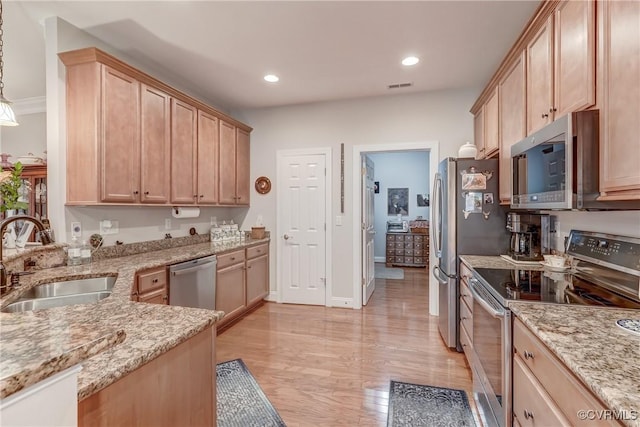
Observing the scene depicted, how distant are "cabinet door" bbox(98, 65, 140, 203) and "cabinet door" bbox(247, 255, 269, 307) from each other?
1.65m

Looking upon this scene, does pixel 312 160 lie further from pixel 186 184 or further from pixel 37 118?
pixel 37 118

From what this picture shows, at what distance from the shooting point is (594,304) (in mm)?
1397

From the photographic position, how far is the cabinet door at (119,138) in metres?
2.34

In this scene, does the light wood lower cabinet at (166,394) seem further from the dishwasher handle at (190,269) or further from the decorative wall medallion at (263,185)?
the decorative wall medallion at (263,185)

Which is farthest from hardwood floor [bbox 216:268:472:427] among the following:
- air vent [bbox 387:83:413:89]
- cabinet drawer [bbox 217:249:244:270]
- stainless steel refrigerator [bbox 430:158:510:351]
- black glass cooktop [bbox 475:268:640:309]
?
air vent [bbox 387:83:413:89]

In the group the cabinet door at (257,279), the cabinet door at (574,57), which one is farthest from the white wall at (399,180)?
the cabinet door at (574,57)

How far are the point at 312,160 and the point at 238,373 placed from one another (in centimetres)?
268

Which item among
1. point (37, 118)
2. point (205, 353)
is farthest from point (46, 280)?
point (37, 118)

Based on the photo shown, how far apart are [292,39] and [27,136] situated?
13.9 ft

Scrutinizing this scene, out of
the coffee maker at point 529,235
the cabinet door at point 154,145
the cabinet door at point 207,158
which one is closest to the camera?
the coffee maker at point 529,235

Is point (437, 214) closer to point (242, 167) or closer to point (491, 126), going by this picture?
point (491, 126)

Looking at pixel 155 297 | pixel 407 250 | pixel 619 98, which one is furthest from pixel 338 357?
pixel 407 250

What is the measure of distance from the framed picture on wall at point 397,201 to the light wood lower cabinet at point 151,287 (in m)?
5.64

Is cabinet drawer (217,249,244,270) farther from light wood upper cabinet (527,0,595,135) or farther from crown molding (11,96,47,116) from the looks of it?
crown molding (11,96,47,116)
